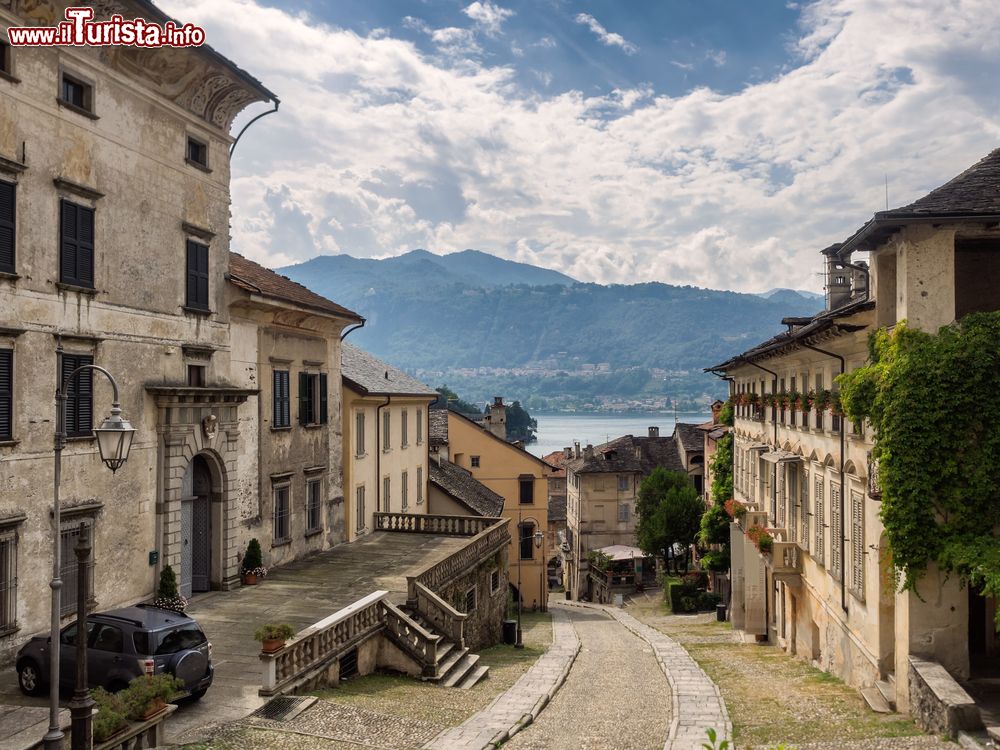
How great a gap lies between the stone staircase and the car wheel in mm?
8245

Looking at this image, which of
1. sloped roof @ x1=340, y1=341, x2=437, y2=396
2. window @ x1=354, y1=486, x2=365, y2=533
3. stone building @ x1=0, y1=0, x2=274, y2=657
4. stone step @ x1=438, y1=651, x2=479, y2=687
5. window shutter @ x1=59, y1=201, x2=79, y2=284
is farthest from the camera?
sloped roof @ x1=340, y1=341, x2=437, y2=396

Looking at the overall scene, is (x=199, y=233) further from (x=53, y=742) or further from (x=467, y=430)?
(x=467, y=430)

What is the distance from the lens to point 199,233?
22875mm

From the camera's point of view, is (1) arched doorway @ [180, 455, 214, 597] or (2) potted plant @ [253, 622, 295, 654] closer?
(2) potted plant @ [253, 622, 295, 654]

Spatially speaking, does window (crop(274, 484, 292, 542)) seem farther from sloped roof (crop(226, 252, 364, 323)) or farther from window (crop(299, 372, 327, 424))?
sloped roof (crop(226, 252, 364, 323))

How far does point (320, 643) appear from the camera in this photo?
16938mm

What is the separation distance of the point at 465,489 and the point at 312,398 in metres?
18.0

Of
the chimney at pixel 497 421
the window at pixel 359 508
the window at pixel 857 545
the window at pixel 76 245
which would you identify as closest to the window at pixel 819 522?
the window at pixel 857 545

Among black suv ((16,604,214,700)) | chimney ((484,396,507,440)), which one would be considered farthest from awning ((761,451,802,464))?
chimney ((484,396,507,440))

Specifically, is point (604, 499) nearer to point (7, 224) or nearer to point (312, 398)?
point (312, 398)

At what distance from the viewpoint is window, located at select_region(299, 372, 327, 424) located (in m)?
29.0

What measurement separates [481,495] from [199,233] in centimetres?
2756

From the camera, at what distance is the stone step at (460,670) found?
19109 millimetres

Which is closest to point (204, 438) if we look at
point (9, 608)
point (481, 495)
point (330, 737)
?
point (9, 608)
